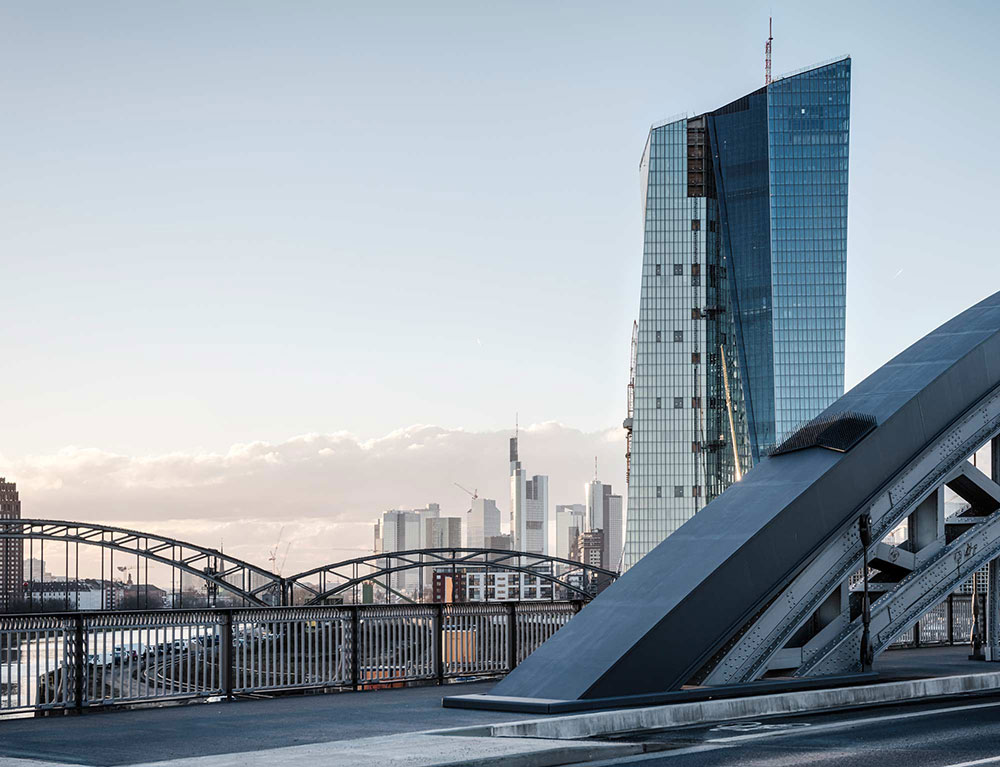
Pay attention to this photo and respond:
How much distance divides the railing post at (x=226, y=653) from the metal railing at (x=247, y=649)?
0.01m

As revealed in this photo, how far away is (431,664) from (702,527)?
5.86 meters

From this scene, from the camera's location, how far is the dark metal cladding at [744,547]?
620 inches

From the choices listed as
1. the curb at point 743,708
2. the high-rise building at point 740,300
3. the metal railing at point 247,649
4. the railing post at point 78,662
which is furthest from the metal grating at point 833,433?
the high-rise building at point 740,300

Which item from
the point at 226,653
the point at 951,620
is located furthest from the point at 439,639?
the point at 951,620

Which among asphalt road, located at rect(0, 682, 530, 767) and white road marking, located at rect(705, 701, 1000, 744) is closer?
asphalt road, located at rect(0, 682, 530, 767)

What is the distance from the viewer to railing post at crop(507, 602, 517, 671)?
22484 millimetres

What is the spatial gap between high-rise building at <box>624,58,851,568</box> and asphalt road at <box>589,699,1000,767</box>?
15640 centimetres

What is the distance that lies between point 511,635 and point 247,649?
556 cm

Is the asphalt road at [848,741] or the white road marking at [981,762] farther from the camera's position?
the asphalt road at [848,741]

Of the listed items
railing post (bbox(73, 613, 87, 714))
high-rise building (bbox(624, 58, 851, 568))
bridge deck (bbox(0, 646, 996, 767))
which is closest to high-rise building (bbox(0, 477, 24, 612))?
railing post (bbox(73, 613, 87, 714))

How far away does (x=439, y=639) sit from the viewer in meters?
21.5

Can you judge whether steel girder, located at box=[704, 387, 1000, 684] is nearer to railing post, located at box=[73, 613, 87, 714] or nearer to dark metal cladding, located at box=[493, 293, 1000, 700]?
dark metal cladding, located at box=[493, 293, 1000, 700]

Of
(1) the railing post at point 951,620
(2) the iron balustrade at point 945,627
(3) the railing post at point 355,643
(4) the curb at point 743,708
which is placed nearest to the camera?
(4) the curb at point 743,708

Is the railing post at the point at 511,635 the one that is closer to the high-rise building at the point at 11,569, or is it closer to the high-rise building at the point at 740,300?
the high-rise building at the point at 11,569
